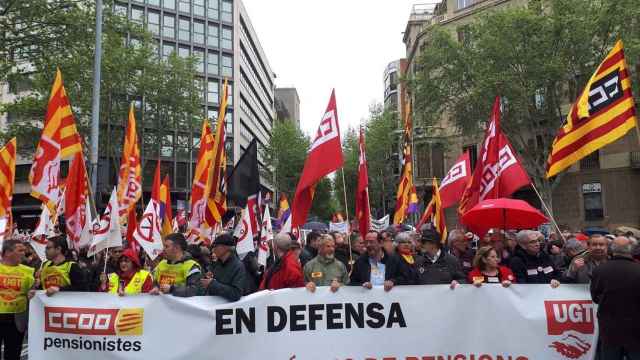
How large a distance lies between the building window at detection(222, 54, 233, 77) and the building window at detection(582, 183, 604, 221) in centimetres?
3705

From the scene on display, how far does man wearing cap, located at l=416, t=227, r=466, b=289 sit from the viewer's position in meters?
5.96

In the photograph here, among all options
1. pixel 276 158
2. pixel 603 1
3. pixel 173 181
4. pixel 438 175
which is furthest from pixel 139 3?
pixel 603 1

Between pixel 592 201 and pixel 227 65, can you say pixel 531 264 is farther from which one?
pixel 227 65

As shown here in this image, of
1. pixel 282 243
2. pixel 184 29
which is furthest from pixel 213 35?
pixel 282 243

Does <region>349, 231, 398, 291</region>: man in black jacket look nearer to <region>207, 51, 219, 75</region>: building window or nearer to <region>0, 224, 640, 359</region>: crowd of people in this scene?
<region>0, 224, 640, 359</region>: crowd of people

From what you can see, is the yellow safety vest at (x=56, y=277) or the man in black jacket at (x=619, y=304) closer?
the man in black jacket at (x=619, y=304)

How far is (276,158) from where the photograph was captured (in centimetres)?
6288

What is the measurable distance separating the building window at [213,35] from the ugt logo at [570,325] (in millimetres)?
55399

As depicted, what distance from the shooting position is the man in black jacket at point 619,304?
4.75 meters

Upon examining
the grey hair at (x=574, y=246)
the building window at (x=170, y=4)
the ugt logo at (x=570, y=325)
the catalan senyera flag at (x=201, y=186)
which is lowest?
the ugt logo at (x=570, y=325)

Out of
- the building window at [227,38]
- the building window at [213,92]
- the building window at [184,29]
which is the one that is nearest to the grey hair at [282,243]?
the building window at [213,92]

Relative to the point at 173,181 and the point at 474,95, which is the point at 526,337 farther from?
the point at 173,181

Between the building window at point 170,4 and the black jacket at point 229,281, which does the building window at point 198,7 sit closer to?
the building window at point 170,4

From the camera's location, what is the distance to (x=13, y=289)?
5.69m
